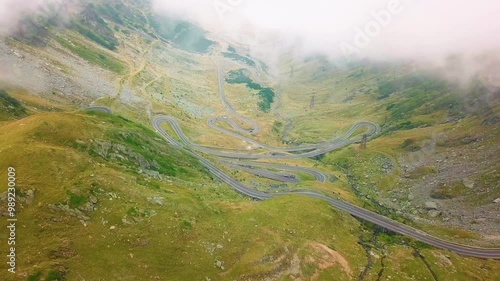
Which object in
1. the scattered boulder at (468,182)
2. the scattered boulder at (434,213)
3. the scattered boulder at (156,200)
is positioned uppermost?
the scattered boulder at (468,182)

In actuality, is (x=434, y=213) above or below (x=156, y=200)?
above

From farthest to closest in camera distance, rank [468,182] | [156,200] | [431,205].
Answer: [468,182]
[431,205]
[156,200]

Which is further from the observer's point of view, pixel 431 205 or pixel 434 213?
pixel 431 205

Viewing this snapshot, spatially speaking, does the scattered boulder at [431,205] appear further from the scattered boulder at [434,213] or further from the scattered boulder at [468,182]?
the scattered boulder at [468,182]

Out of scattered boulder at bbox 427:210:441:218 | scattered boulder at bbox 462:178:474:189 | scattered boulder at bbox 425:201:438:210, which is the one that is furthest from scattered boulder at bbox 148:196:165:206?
scattered boulder at bbox 462:178:474:189

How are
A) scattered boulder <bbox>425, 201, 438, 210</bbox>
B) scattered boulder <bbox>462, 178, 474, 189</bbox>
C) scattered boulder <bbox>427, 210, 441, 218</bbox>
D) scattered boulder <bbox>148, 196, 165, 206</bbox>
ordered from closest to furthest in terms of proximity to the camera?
scattered boulder <bbox>148, 196, 165, 206</bbox> < scattered boulder <bbox>427, 210, 441, 218</bbox> < scattered boulder <bbox>425, 201, 438, 210</bbox> < scattered boulder <bbox>462, 178, 474, 189</bbox>

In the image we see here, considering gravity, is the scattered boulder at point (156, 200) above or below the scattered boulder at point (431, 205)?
below

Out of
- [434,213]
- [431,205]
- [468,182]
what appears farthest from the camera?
[468,182]

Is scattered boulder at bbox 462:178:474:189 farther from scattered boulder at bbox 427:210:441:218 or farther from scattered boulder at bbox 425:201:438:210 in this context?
scattered boulder at bbox 427:210:441:218

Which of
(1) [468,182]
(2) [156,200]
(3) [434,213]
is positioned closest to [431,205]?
(3) [434,213]

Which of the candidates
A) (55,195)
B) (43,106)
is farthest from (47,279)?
(43,106)

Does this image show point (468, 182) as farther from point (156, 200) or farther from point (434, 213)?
point (156, 200)

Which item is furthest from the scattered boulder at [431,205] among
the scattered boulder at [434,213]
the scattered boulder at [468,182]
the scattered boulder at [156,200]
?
the scattered boulder at [156,200]

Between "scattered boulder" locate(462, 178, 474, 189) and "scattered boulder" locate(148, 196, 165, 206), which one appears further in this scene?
"scattered boulder" locate(462, 178, 474, 189)
